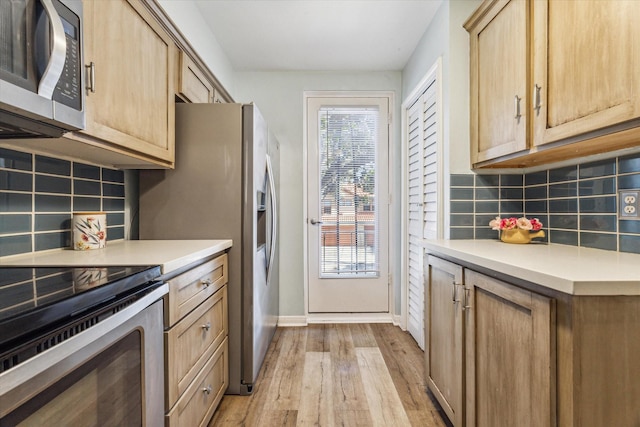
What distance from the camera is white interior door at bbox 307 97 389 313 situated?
10.9 ft

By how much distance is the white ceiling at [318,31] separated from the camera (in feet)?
7.52

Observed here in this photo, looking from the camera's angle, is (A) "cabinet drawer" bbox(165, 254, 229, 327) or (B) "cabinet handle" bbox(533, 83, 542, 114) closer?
(A) "cabinet drawer" bbox(165, 254, 229, 327)

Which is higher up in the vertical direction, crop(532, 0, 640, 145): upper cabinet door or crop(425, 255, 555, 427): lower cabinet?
crop(532, 0, 640, 145): upper cabinet door

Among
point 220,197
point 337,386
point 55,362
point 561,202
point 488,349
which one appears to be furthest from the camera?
point 337,386

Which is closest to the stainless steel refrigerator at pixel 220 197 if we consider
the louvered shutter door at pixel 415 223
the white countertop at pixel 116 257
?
the white countertop at pixel 116 257

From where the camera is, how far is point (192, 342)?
1.48m

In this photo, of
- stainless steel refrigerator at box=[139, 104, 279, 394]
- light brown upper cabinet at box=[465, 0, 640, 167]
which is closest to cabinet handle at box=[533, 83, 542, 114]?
light brown upper cabinet at box=[465, 0, 640, 167]

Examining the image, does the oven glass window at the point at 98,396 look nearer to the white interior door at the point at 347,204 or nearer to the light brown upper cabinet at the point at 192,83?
the light brown upper cabinet at the point at 192,83

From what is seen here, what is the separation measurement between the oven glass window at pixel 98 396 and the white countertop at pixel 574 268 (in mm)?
1130

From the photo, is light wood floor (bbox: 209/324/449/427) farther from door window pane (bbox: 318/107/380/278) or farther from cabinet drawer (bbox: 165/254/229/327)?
door window pane (bbox: 318/107/380/278)

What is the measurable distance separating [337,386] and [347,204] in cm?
166

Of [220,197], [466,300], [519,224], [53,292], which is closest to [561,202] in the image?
[519,224]

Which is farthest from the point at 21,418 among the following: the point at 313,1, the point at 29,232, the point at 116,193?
the point at 313,1

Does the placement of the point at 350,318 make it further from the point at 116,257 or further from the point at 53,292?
the point at 53,292
